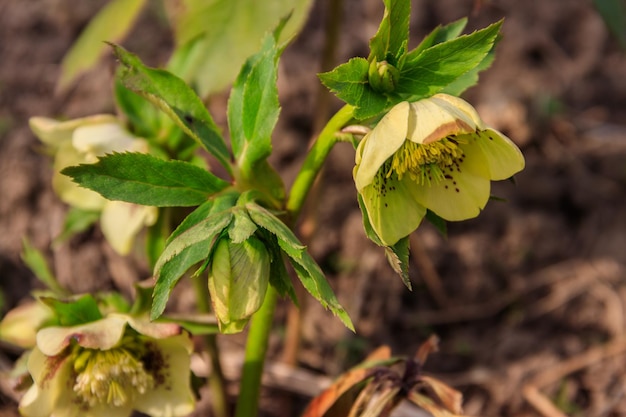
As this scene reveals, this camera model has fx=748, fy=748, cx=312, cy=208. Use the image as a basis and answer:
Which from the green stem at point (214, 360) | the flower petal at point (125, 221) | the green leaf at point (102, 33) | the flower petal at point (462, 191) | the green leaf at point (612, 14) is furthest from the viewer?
the green leaf at point (102, 33)

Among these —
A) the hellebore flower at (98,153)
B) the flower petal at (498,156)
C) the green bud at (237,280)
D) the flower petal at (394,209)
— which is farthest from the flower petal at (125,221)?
the flower petal at (498,156)

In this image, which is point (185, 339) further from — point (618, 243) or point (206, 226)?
point (618, 243)

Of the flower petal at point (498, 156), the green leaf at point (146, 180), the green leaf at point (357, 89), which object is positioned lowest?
the green leaf at point (146, 180)

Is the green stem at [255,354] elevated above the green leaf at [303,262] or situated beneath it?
situated beneath

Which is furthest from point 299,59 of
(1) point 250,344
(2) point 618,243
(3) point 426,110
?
(3) point 426,110

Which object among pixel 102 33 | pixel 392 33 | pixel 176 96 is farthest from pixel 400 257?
pixel 102 33

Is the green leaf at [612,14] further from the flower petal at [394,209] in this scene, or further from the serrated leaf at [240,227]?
the serrated leaf at [240,227]

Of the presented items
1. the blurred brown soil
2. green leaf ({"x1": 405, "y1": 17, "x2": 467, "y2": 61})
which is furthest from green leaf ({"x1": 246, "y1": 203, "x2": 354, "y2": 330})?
the blurred brown soil
